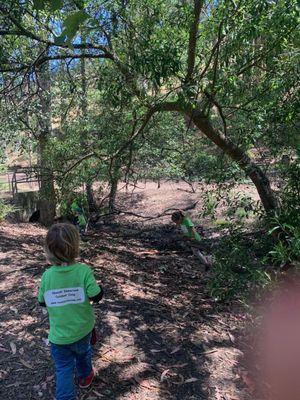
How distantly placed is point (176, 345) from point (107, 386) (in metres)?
0.95

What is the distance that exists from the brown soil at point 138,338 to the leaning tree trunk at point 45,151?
1315 mm

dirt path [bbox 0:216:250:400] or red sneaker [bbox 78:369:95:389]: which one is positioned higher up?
red sneaker [bbox 78:369:95:389]

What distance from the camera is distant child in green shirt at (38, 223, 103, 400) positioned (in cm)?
294

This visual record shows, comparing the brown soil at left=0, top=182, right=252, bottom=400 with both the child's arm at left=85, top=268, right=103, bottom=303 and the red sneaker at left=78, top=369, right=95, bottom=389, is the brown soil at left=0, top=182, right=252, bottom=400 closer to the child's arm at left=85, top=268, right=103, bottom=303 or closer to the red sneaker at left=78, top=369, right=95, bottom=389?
the red sneaker at left=78, top=369, right=95, bottom=389

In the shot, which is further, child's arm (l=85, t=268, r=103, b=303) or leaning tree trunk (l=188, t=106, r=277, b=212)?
leaning tree trunk (l=188, t=106, r=277, b=212)

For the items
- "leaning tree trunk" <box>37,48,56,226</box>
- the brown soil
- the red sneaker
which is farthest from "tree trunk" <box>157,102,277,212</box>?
the red sneaker

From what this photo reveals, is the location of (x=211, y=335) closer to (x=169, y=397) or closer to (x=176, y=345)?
(x=176, y=345)

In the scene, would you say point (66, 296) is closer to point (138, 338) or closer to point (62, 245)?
point (62, 245)

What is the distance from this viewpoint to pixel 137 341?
411cm

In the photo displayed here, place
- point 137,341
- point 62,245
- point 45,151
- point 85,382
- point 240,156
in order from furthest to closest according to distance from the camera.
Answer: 1. point 45,151
2. point 240,156
3. point 137,341
4. point 85,382
5. point 62,245

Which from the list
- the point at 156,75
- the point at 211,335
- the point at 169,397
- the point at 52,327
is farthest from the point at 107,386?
the point at 156,75

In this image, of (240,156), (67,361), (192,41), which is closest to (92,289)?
(67,361)

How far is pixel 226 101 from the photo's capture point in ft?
18.2

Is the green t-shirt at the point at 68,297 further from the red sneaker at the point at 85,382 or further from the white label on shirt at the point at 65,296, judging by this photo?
the red sneaker at the point at 85,382
